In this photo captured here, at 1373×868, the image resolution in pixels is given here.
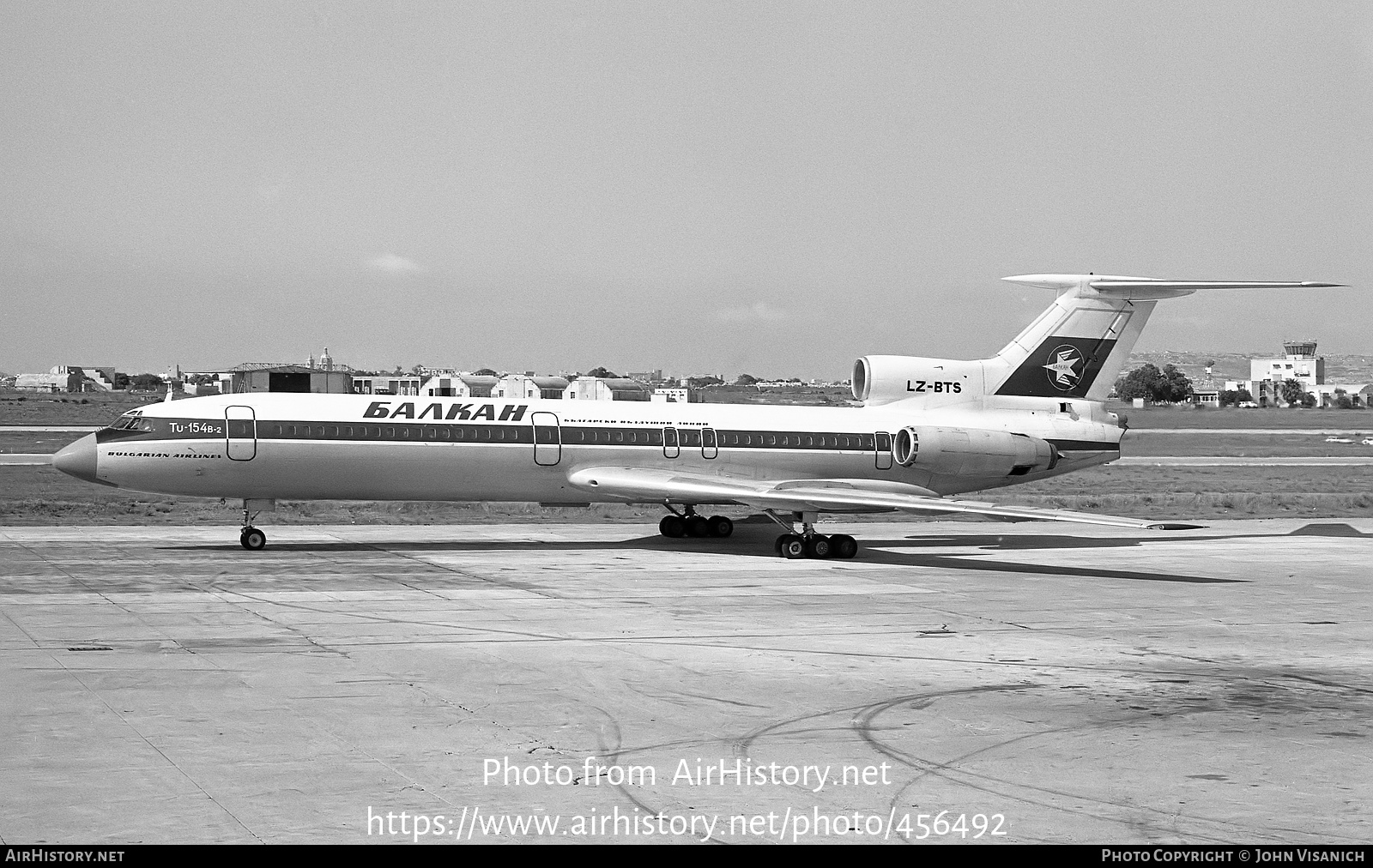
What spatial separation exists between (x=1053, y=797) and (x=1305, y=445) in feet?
243

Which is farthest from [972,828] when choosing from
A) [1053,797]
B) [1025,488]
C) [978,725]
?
[1025,488]

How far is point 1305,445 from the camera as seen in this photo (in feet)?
252

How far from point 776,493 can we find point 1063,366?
26.9 ft

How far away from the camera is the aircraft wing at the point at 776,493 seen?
2739 cm

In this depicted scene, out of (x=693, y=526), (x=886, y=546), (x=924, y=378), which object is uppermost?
(x=924, y=378)

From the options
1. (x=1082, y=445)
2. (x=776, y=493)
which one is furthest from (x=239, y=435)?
(x=1082, y=445)

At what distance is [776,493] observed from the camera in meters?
28.1

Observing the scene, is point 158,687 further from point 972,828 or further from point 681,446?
point 681,446

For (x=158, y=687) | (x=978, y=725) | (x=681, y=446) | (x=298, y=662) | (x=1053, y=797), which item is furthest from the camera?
(x=681, y=446)

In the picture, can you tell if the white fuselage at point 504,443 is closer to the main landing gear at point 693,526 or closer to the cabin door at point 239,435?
the cabin door at point 239,435

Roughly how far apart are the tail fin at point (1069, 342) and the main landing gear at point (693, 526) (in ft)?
22.5

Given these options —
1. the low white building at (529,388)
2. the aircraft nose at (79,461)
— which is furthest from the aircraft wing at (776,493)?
the low white building at (529,388)

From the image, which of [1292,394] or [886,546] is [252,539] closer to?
[886,546]
